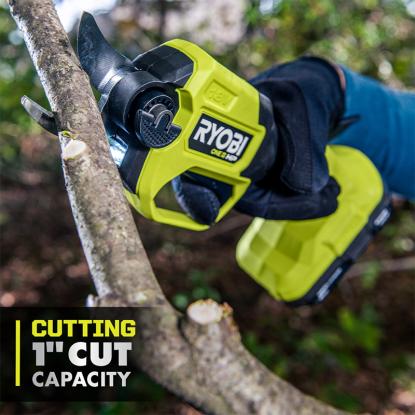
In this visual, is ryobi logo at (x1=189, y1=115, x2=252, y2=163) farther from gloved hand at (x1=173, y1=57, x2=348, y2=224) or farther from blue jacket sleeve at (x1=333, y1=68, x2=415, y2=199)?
blue jacket sleeve at (x1=333, y1=68, x2=415, y2=199)

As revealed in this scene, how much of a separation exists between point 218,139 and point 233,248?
8.30ft

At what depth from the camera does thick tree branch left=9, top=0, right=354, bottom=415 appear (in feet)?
2.26

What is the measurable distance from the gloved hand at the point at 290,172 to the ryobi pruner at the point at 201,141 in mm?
60

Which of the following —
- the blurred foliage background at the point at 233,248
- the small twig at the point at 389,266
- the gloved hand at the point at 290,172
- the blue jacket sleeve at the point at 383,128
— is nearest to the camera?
the gloved hand at the point at 290,172

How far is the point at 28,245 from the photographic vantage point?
3.80 meters

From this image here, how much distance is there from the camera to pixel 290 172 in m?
1.51

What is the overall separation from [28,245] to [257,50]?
2.14 meters

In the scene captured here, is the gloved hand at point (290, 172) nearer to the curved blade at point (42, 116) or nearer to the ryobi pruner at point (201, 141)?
the ryobi pruner at point (201, 141)

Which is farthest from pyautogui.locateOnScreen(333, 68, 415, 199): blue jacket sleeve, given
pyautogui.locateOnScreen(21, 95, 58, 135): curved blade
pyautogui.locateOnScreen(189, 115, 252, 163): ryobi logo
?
pyautogui.locateOnScreen(21, 95, 58, 135): curved blade

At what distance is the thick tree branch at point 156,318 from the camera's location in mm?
688

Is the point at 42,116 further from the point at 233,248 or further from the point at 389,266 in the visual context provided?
the point at 389,266

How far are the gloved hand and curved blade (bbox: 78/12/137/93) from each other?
1.34ft

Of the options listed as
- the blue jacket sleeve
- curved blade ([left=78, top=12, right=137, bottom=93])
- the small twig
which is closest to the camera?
curved blade ([left=78, top=12, right=137, bottom=93])

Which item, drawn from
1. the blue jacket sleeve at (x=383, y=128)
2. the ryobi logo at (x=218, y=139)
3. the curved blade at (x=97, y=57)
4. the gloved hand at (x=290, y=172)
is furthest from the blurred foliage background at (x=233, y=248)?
the curved blade at (x=97, y=57)
